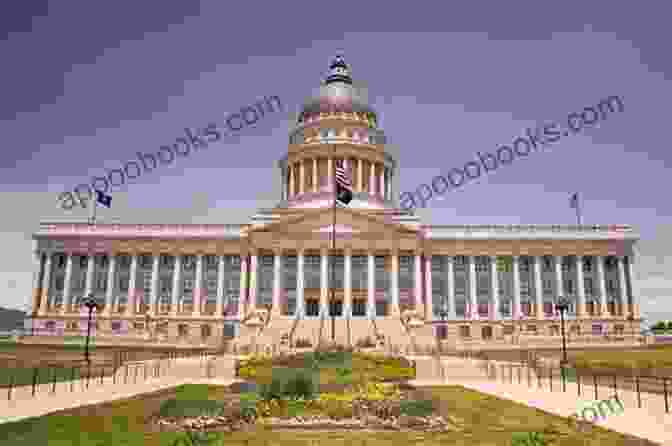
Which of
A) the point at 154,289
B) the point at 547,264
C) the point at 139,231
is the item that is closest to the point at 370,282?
the point at 547,264

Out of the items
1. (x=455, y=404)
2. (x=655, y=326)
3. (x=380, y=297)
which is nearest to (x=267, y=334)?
(x=380, y=297)

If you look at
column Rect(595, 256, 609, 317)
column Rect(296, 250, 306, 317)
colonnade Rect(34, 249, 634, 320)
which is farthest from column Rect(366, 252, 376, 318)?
column Rect(595, 256, 609, 317)

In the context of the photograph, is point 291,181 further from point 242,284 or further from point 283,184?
point 242,284

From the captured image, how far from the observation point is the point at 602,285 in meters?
76.8

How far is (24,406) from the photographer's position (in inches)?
771

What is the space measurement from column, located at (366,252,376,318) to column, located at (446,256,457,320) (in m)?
11.8

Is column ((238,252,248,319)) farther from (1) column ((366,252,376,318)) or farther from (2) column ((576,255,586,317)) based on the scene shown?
(2) column ((576,255,586,317))

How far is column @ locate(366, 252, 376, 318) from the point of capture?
234 ft

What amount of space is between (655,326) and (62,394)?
99216mm

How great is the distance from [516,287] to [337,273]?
26617mm

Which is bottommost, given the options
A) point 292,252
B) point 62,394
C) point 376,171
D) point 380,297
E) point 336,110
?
point 62,394

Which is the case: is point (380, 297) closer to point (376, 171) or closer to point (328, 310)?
point (328, 310)

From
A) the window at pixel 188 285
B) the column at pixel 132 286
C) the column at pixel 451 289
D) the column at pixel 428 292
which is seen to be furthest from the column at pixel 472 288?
the column at pixel 132 286

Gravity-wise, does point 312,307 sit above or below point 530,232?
below
